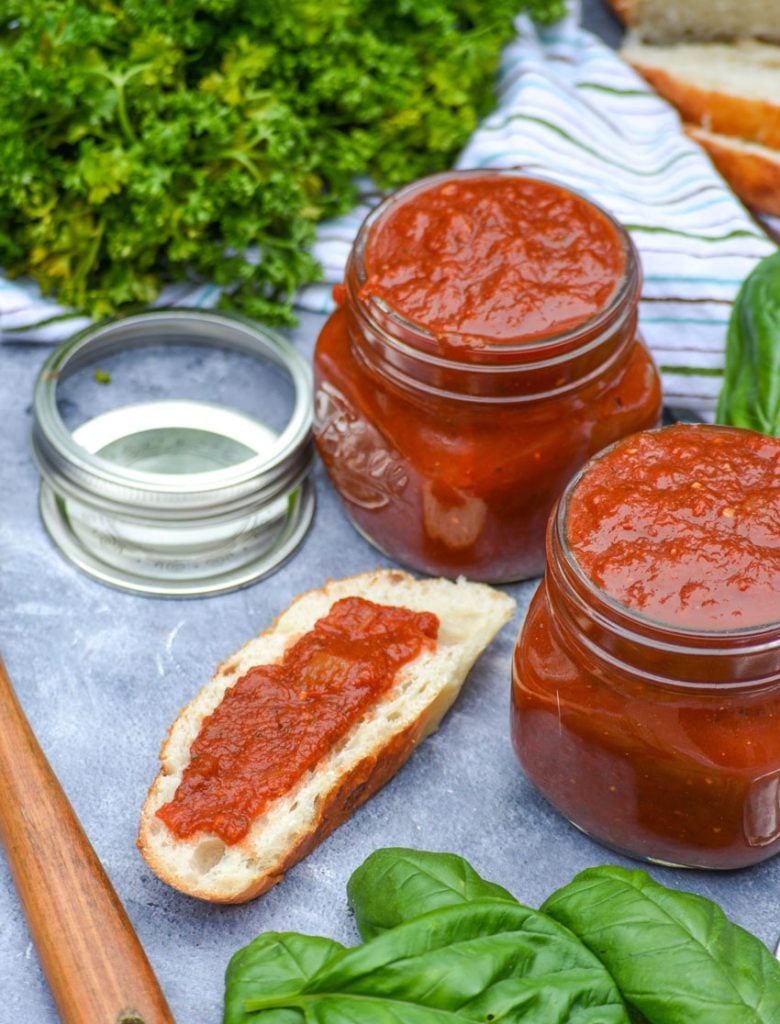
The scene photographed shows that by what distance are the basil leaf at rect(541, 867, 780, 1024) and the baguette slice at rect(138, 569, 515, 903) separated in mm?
587

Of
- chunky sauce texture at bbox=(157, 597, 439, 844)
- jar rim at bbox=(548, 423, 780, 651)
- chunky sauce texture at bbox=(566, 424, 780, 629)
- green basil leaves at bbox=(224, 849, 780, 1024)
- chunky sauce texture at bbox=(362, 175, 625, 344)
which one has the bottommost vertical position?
chunky sauce texture at bbox=(157, 597, 439, 844)

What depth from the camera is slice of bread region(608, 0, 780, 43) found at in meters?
4.70

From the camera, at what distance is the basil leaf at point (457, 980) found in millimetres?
2262

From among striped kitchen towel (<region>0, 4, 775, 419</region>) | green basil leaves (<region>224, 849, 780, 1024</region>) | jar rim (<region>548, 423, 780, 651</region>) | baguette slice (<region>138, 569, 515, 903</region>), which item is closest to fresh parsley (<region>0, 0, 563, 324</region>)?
striped kitchen towel (<region>0, 4, 775, 419</region>)

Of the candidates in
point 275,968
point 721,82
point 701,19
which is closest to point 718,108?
point 721,82

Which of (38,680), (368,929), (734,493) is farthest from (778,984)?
(38,680)

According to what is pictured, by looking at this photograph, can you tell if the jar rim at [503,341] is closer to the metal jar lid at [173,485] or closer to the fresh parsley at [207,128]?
the metal jar lid at [173,485]

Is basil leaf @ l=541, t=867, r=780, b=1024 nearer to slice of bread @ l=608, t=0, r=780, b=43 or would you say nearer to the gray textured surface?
the gray textured surface

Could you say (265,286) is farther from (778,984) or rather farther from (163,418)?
(778,984)

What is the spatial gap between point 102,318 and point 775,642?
237cm

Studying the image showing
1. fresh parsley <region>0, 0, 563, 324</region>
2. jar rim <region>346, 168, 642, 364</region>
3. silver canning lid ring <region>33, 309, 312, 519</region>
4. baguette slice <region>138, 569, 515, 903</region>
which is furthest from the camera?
fresh parsley <region>0, 0, 563, 324</region>

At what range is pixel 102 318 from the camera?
4.06 meters

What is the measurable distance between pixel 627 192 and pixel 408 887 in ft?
8.01

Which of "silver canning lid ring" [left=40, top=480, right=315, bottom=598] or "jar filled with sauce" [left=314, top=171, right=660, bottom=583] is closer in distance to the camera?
"jar filled with sauce" [left=314, top=171, right=660, bottom=583]
